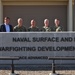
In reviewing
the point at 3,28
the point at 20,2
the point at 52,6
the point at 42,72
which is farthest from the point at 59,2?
the point at 42,72

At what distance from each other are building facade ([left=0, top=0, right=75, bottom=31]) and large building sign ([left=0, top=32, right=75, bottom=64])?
792 centimetres

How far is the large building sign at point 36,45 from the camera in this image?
14469mm

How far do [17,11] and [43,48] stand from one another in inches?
333

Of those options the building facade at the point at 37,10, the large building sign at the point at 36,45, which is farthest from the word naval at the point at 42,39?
the building facade at the point at 37,10

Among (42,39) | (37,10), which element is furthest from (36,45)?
(37,10)

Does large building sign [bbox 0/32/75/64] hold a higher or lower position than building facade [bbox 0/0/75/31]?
lower

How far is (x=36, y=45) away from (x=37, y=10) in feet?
27.4

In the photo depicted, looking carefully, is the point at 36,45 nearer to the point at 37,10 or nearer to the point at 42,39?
the point at 42,39

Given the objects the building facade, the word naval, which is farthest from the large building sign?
the building facade

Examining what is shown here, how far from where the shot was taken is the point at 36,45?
47.6 feet

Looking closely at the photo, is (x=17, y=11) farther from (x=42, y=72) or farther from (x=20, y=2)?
(x=42, y=72)

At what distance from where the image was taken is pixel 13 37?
14.5m

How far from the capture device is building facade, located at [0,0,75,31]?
22.4 m

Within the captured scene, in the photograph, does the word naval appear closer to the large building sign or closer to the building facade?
the large building sign
